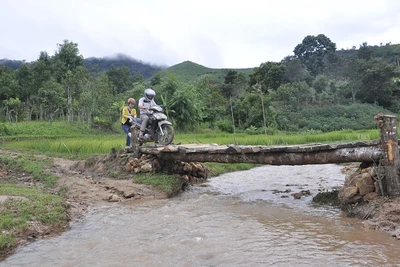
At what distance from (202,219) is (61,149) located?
10.0m

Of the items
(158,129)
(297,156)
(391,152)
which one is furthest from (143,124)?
(391,152)

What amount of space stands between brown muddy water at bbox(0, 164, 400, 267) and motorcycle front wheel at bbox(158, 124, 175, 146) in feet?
6.64

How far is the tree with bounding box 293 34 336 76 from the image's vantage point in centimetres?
5097

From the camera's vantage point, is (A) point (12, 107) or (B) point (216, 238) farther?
(A) point (12, 107)

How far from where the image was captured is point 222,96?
34.9m

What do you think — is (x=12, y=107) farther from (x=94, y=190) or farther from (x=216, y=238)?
(x=216, y=238)

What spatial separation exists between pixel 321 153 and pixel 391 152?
113cm

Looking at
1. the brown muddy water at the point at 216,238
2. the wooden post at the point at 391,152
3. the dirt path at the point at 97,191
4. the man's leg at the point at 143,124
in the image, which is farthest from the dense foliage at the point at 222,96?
the wooden post at the point at 391,152

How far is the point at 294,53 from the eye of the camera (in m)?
59.4

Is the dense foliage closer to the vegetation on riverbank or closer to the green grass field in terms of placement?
the green grass field

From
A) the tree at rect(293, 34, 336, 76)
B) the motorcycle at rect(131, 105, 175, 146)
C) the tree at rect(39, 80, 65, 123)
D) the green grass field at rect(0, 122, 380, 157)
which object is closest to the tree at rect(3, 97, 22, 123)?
the tree at rect(39, 80, 65, 123)

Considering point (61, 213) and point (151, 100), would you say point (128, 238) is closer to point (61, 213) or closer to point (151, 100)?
point (61, 213)

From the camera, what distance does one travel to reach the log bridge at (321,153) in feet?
17.6

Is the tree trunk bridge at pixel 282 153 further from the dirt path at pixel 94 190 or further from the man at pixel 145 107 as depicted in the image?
the dirt path at pixel 94 190
